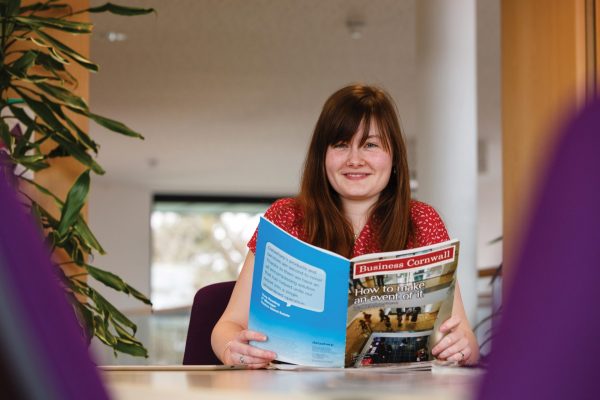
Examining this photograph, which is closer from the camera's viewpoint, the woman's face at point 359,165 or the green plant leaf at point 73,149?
the woman's face at point 359,165

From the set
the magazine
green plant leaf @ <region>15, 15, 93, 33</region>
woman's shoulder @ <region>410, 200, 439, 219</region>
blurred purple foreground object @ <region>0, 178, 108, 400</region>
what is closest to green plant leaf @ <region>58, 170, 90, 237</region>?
green plant leaf @ <region>15, 15, 93, 33</region>

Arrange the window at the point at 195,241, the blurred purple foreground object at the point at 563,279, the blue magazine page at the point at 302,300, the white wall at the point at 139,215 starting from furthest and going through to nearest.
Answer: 1. the window at the point at 195,241
2. the white wall at the point at 139,215
3. the blue magazine page at the point at 302,300
4. the blurred purple foreground object at the point at 563,279

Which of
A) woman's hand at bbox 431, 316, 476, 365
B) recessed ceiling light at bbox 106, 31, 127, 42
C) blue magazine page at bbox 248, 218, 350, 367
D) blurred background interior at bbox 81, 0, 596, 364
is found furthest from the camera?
recessed ceiling light at bbox 106, 31, 127, 42

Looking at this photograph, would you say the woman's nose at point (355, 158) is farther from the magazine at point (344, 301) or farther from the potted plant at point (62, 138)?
the potted plant at point (62, 138)

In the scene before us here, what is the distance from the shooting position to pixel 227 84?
7.07 metres

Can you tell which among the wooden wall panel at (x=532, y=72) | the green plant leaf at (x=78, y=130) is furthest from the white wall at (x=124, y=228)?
the green plant leaf at (x=78, y=130)

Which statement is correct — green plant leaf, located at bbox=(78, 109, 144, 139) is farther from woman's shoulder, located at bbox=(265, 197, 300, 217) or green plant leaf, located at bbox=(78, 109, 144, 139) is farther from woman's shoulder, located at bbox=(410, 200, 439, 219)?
woman's shoulder, located at bbox=(410, 200, 439, 219)

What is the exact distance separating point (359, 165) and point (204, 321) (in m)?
0.55

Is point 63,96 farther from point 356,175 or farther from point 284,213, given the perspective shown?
point 356,175

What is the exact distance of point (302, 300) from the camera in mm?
1618

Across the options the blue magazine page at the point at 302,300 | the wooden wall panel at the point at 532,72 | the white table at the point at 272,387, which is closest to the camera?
the white table at the point at 272,387

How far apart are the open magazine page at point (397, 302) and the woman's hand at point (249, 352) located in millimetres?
152

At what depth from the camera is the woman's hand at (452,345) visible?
67.7 inches

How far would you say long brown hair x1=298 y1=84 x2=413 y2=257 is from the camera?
7.27 feet
